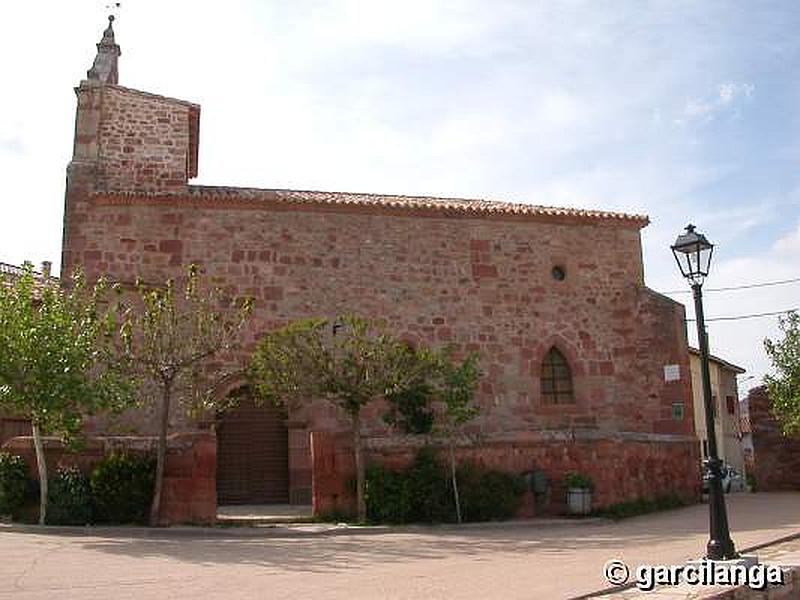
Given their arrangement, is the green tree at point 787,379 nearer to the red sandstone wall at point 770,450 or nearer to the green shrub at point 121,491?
the red sandstone wall at point 770,450

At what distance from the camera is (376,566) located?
9.36 metres

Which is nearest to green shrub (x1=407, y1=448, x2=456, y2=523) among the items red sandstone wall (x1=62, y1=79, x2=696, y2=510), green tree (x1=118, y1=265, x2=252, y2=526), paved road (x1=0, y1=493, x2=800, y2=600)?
paved road (x1=0, y1=493, x2=800, y2=600)

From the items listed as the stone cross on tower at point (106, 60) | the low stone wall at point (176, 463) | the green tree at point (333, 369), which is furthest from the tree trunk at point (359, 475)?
the stone cross on tower at point (106, 60)

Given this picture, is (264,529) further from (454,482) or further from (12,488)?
(12,488)

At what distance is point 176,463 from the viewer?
13.5 meters

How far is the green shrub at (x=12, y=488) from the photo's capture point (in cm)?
1288

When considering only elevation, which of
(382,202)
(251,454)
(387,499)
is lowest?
A: (387,499)

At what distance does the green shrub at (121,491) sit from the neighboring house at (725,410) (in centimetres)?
2431

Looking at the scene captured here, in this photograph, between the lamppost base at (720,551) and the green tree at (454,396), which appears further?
the green tree at (454,396)

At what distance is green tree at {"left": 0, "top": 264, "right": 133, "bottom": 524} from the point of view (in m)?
12.6

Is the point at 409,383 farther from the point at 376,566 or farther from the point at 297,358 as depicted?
the point at 376,566

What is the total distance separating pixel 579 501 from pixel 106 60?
15803 mm

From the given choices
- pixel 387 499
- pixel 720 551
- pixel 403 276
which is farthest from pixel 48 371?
pixel 720 551

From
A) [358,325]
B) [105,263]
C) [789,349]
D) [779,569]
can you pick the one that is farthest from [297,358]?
[789,349]
